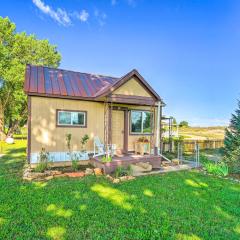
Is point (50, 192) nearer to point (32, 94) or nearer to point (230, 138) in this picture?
point (32, 94)

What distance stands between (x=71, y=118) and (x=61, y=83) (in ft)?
5.87

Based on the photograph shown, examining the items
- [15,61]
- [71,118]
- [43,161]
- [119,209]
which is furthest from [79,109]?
[15,61]

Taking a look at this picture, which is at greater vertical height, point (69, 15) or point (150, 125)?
point (69, 15)

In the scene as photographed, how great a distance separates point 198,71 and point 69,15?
12833 mm

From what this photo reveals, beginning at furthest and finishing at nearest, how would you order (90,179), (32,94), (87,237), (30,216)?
(32,94) < (90,179) < (30,216) < (87,237)

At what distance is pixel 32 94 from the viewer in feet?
27.8

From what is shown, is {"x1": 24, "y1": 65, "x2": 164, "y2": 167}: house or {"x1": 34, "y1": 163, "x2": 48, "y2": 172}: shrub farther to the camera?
{"x1": 24, "y1": 65, "x2": 164, "y2": 167}: house

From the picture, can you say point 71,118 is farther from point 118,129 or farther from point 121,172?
point 121,172

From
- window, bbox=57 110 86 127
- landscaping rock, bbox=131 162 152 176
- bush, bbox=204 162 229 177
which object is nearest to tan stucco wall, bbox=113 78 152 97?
window, bbox=57 110 86 127

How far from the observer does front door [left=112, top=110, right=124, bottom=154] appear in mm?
10680

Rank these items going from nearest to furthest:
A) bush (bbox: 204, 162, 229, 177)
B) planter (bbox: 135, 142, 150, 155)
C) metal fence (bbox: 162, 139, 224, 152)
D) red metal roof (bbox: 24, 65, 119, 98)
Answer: bush (bbox: 204, 162, 229, 177)
red metal roof (bbox: 24, 65, 119, 98)
planter (bbox: 135, 142, 150, 155)
metal fence (bbox: 162, 139, 224, 152)

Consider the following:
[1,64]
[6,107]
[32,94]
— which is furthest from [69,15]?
[6,107]

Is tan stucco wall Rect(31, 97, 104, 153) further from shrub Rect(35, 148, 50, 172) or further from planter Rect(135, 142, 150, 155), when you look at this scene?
planter Rect(135, 142, 150, 155)

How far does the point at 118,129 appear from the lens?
10.9 meters
